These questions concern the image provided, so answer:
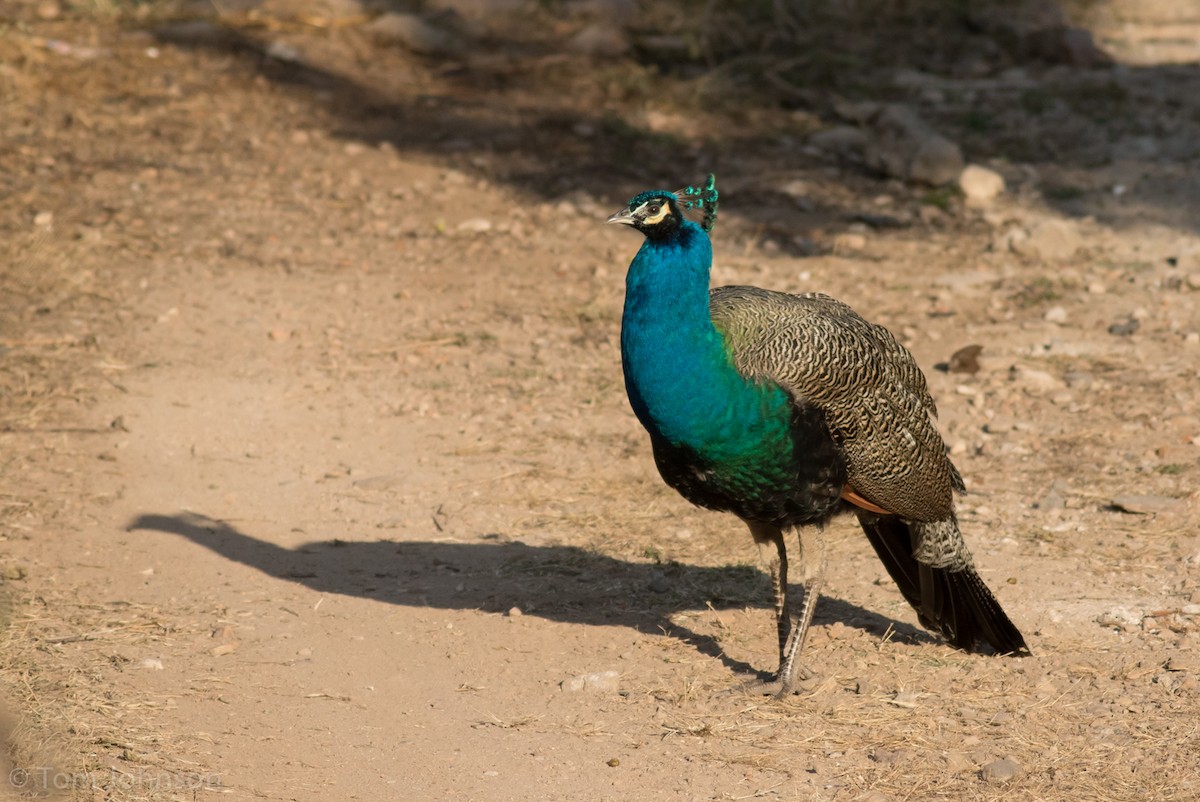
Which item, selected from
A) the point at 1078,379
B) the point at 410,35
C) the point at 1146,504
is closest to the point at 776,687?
the point at 1146,504

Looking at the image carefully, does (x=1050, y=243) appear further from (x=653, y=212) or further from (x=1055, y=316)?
(x=653, y=212)

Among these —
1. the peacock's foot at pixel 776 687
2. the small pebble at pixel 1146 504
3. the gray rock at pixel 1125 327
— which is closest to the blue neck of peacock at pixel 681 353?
the peacock's foot at pixel 776 687

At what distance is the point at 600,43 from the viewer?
12.9m

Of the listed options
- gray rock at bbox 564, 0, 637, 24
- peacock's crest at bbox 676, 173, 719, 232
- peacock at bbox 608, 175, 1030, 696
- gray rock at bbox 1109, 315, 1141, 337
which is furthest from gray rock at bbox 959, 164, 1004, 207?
peacock's crest at bbox 676, 173, 719, 232

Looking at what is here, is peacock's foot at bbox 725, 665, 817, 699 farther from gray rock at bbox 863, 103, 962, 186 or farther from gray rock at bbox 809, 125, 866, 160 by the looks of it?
gray rock at bbox 809, 125, 866, 160

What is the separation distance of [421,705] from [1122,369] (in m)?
4.65

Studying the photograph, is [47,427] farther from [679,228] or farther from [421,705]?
[679,228]

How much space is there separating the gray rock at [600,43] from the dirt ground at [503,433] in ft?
1.04

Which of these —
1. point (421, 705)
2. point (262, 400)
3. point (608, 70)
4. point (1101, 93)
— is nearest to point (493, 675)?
point (421, 705)

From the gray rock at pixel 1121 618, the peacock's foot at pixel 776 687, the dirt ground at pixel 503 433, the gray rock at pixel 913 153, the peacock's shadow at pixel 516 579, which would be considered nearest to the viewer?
the dirt ground at pixel 503 433

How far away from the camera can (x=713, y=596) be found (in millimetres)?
5793

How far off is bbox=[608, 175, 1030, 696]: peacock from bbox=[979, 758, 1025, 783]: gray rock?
78 centimetres

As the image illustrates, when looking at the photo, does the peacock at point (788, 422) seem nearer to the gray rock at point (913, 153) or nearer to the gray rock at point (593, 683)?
the gray rock at point (593, 683)

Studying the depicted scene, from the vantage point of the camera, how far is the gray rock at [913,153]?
10.7m
